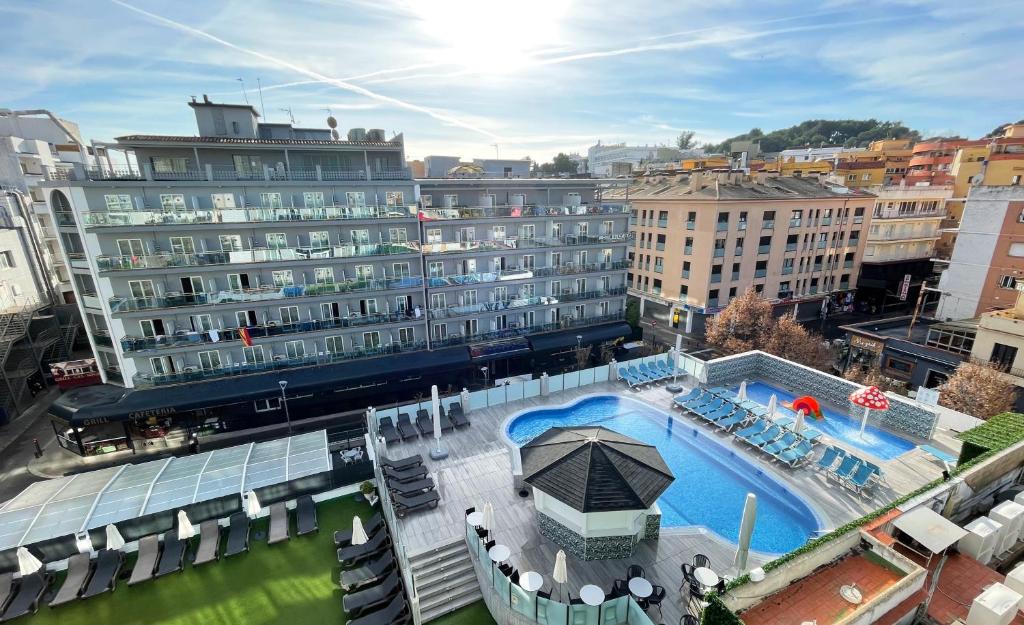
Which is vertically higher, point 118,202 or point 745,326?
point 118,202

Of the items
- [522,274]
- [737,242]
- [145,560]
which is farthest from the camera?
[737,242]

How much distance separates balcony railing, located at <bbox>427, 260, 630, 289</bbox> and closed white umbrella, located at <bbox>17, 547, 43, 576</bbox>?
833 inches

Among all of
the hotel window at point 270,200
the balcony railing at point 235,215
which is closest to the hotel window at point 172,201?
the balcony railing at point 235,215

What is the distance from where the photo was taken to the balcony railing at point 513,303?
100 ft

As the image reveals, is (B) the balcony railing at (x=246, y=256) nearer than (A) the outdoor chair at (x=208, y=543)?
No

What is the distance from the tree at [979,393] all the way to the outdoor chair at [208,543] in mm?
34192

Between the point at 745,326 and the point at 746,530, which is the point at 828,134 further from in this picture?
the point at 746,530

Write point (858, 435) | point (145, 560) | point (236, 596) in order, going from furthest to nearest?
point (858, 435)
point (145, 560)
point (236, 596)

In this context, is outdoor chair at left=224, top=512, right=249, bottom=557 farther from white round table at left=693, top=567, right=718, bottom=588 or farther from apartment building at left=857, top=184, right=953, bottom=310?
apartment building at left=857, top=184, right=953, bottom=310

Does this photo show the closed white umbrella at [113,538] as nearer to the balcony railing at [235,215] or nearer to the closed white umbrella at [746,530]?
the balcony railing at [235,215]

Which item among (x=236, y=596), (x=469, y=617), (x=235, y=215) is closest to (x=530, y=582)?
(x=469, y=617)

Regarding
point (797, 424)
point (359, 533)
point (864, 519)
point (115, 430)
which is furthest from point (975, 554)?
point (115, 430)

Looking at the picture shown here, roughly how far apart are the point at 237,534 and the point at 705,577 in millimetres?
16357

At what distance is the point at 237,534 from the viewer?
1614cm
